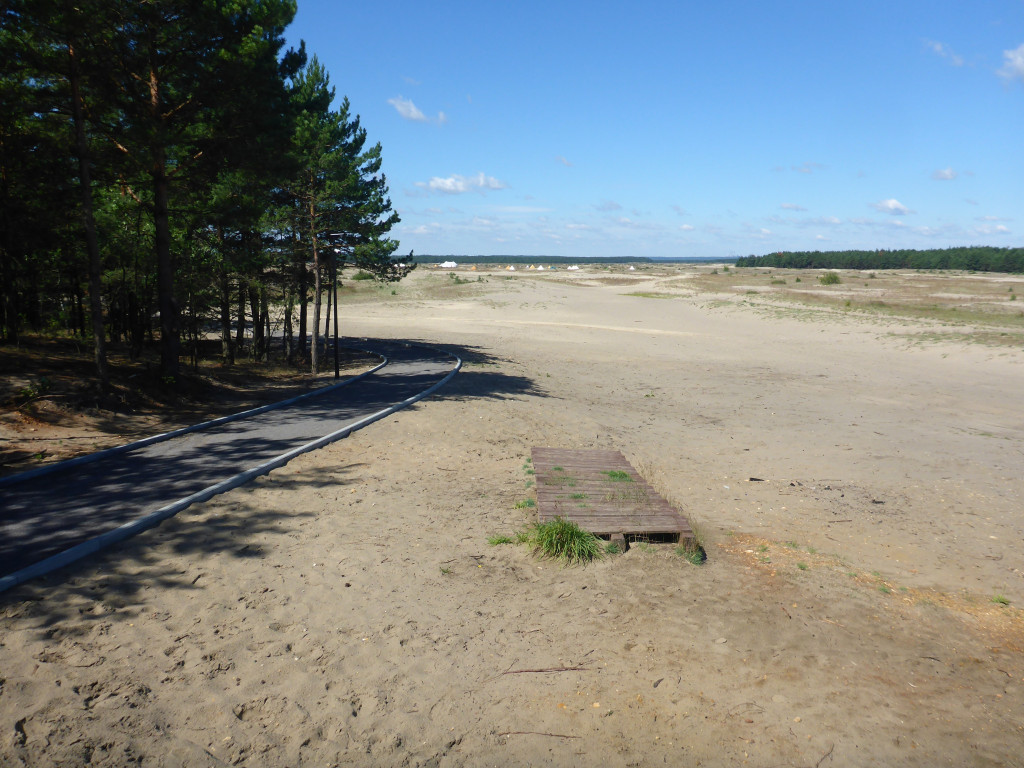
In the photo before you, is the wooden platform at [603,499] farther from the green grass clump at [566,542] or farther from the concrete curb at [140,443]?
the concrete curb at [140,443]

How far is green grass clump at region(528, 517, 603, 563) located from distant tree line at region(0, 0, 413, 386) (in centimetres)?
844

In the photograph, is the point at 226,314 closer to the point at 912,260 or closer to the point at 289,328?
the point at 289,328

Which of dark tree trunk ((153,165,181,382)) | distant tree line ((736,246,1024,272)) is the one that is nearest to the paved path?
dark tree trunk ((153,165,181,382))

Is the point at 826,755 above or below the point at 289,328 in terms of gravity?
below

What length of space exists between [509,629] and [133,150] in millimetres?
11978

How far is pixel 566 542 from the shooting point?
267 inches

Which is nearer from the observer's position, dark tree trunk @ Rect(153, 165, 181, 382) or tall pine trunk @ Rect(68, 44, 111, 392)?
tall pine trunk @ Rect(68, 44, 111, 392)

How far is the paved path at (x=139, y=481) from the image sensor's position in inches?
234

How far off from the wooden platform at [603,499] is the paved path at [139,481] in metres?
3.76

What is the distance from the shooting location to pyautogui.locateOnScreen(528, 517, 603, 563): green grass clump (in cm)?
669

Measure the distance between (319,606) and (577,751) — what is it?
2.51 meters

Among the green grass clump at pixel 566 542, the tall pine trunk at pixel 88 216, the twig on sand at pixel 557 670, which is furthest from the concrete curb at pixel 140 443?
the twig on sand at pixel 557 670

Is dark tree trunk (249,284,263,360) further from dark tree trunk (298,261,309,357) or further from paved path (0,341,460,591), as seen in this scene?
paved path (0,341,460,591)

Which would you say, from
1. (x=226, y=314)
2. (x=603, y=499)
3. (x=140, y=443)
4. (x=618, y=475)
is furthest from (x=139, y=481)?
(x=226, y=314)
